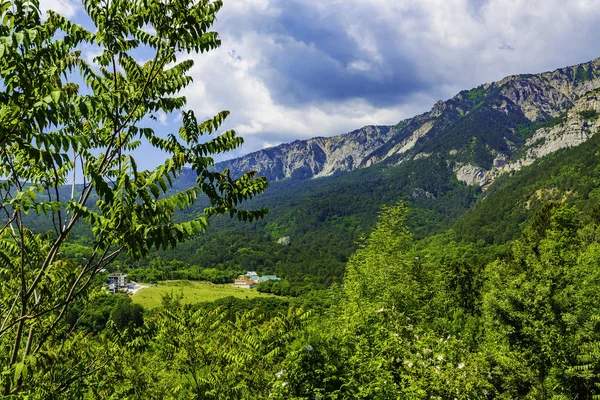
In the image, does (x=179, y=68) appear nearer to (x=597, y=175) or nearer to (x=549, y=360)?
(x=549, y=360)

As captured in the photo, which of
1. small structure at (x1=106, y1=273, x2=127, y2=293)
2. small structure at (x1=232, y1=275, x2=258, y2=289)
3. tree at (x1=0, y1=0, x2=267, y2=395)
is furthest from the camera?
small structure at (x1=232, y1=275, x2=258, y2=289)

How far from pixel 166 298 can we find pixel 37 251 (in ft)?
17.1

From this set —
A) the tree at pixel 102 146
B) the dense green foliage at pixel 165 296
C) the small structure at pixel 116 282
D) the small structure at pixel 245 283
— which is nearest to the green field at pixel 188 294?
the small structure at pixel 245 283

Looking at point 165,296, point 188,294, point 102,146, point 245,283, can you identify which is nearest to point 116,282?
point 188,294

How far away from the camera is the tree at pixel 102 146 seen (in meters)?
3.64

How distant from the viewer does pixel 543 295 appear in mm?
18438

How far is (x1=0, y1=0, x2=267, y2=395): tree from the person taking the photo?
3643 millimetres

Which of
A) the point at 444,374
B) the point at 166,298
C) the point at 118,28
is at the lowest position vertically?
the point at 444,374

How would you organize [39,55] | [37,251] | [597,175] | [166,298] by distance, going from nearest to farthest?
[39,55] → [37,251] → [166,298] → [597,175]

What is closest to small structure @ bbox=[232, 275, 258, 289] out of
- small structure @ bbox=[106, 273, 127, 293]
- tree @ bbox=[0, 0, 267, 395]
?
small structure @ bbox=[106, 273, 127, 293]

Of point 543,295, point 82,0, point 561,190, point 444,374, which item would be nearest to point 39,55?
point 82,0

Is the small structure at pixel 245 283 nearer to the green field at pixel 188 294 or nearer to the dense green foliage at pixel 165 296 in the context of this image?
the green field at pixel 188 294

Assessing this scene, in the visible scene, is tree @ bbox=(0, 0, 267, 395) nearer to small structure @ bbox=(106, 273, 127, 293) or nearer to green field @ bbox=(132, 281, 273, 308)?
green field @ bbox=(132, 281, 273, 308)

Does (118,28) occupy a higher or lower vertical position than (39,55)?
higher
